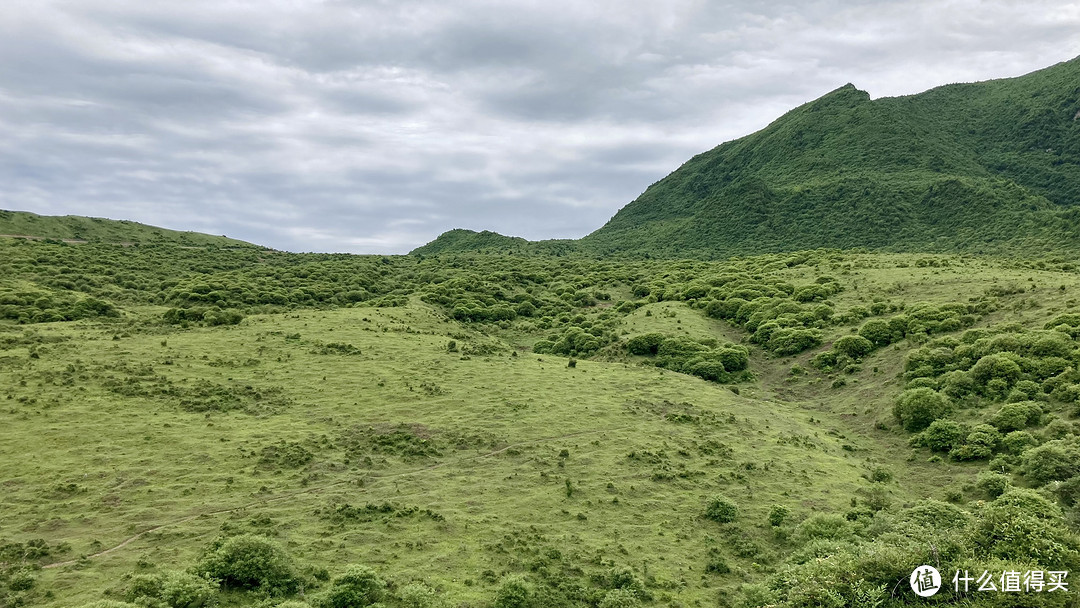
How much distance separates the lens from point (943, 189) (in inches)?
5615

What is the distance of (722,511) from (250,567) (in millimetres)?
18985

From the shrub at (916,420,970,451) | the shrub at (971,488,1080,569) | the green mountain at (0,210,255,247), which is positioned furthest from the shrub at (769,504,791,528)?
the green mountain at (0,210,255,247)

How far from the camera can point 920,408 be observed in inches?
1375

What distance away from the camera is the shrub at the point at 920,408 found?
114 feet

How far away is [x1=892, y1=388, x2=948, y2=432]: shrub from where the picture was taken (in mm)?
34625

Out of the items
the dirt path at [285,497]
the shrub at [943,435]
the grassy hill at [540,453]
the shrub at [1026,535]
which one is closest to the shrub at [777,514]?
the grassy hill at [540,453]

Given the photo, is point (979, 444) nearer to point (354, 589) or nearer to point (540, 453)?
point (540, 453)

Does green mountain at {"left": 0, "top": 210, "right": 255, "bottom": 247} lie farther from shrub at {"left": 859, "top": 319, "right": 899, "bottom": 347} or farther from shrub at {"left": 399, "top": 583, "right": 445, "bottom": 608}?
shrub at {"left": 859, "top": 319, "right": 899, "bottom": 347}

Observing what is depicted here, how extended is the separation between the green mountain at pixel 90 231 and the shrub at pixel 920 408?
124 metres

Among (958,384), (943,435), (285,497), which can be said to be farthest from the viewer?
(958,384)

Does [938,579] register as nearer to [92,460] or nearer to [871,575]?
[871,575]

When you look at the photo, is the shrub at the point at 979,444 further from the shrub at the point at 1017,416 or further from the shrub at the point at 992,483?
the shrub at the point at 992,483

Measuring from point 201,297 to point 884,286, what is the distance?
255 feet

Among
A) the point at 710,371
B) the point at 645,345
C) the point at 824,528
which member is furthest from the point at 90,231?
the point at 824,528
